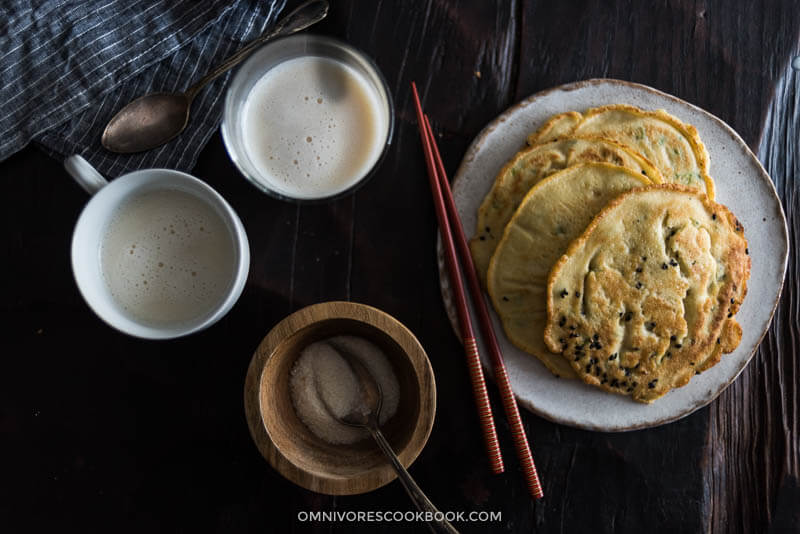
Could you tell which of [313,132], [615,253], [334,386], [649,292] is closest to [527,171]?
[615,253]

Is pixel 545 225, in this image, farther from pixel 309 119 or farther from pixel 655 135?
pixel 309 119

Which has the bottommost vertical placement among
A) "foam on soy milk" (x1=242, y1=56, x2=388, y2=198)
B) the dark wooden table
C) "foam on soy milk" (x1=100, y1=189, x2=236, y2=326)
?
the dark wooden table

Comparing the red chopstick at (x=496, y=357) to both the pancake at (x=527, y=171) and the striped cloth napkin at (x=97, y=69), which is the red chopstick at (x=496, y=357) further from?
the striped cloth napkin at (x=97, y=69)

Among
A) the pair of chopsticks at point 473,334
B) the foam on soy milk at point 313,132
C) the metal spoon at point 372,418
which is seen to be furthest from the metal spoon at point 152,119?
the metal spoon at point 372,418

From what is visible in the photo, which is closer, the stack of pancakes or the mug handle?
the mug handle

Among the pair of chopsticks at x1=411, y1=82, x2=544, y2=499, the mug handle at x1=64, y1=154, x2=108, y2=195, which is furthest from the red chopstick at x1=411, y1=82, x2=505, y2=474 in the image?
the mug handle at x1=64, y1=154, x2=108, y2=195

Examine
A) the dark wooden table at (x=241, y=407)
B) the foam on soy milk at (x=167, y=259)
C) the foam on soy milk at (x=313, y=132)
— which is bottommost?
the dark wooden table at (x=241, y=407)

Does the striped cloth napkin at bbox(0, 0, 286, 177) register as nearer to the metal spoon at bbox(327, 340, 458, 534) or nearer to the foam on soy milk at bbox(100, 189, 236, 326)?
the foam on soy milk at bbox(100, 189, 236, 326)

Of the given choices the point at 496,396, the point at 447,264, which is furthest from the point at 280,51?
the point at 496,396
